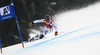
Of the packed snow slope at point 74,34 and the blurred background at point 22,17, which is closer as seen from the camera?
the packed snow slope at point 74,34

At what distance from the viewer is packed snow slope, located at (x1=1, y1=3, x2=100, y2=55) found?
432cm

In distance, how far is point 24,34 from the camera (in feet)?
40.1

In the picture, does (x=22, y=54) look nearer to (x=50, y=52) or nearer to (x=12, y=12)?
(x=50, y=52)

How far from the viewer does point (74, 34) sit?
6.70 metres

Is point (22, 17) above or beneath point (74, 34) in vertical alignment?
beneath

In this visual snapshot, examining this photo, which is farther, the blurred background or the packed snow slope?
the blurred background

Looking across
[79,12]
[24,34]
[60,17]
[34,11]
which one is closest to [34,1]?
[34,11]

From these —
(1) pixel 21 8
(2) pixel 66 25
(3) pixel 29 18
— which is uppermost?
(1) pixel 21 8

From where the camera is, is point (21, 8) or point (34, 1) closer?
point (21, 8)

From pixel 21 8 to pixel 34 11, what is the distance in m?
1.25

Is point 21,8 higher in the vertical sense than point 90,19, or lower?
higher

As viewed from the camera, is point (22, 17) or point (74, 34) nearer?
point (74, 34)

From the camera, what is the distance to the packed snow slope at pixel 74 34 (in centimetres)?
432

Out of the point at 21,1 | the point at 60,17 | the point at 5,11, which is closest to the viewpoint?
the point at 5,11
